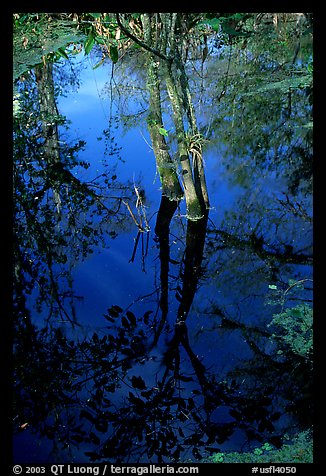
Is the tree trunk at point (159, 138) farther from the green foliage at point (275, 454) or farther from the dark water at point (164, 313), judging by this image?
the green foliage at point (275, 454)

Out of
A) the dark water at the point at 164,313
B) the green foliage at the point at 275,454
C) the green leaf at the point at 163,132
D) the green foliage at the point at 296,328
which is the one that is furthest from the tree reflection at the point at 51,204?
the green foliage at the point at 275,454

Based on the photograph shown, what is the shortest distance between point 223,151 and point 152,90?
7.14 feet

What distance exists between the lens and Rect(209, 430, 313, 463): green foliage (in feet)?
7.69

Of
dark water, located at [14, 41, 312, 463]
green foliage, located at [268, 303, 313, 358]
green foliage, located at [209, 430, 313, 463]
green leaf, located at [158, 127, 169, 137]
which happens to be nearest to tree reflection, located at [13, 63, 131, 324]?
dark water, located at [14, 41, 312, 463]

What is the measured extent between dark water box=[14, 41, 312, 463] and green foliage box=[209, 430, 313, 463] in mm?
44

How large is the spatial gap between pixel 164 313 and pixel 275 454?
1.59m

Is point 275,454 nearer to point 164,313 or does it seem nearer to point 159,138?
point 164,313

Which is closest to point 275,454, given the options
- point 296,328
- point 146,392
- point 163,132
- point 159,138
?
point 146,392

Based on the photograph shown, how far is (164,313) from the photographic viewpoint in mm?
3781

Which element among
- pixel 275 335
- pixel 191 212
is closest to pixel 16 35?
pixel 191 212

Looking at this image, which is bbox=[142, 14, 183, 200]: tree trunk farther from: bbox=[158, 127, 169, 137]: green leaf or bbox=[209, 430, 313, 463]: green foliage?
bbox=[209, 430, 313, 463]: green foliage

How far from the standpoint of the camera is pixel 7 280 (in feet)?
7.29

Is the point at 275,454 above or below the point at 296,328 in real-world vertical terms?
below

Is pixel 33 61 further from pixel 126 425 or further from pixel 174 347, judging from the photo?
A: pixel 126 425
